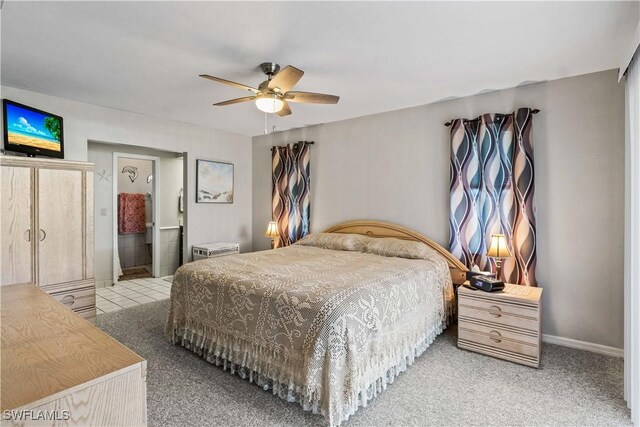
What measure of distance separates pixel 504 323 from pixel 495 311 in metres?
0.11

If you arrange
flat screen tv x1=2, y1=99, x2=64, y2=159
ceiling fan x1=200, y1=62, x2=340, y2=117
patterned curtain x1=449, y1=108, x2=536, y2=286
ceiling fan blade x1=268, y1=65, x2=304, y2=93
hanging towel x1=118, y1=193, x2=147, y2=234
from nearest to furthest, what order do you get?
ceiling fan blade x1=268, y1=65, x2=304, y2=93 → ceiling fan x1=200, y1=62, x2=340, y2=117 → flat screen tv x1=2, y1=99, x2=64, y2=159 → patterned curtain x1=449, y1=108, x2=536, y2=286 → hanging towel x1=118, y1=193, x2=147, y2=234

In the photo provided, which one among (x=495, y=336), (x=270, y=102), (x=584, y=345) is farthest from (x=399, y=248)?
(x=270, y=102)

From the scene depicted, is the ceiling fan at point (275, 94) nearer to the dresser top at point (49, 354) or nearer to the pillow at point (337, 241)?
the pillow at point (337, 241)

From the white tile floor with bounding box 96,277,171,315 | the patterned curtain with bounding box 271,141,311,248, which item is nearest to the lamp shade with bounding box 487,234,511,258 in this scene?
the patterned curtain with bounding box 271,141,311,248

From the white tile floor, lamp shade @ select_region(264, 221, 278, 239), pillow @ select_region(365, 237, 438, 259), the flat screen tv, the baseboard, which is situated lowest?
the baseboard

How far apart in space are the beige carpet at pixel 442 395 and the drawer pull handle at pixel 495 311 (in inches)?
15.1

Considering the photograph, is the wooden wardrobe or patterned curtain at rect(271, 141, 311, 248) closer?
the wooden wardrobe

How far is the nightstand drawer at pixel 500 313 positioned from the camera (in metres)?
2.59

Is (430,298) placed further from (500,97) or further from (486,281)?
(500,97)

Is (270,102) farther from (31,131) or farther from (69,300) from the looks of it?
(69,300)

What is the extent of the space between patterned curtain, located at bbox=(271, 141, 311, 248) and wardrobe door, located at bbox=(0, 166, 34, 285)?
2974 mm

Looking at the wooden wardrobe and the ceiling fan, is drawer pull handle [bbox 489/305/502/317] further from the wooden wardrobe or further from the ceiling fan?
the wooden wardrobe

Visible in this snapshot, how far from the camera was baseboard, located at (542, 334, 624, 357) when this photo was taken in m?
2.74

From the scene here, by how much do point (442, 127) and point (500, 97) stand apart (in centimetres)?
64
